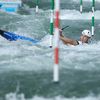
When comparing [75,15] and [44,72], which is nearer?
[44,72]

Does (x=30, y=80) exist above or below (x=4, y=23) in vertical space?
below

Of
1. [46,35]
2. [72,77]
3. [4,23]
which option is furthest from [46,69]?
[4,23]

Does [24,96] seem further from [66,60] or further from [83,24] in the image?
[83,24]

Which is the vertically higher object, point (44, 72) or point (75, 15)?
point (75, 15)

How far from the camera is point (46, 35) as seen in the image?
1342 cm

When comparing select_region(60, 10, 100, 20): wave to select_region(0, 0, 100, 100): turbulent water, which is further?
select_region(60, 10, 100, 20): wave

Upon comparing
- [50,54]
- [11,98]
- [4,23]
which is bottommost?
[11,98]

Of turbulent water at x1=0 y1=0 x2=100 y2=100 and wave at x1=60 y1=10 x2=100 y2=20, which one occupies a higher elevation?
wave at x1=60 y1=10 x2=100 y2=20

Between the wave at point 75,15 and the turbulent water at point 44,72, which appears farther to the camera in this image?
the wave at point 75,15

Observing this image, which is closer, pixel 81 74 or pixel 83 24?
pixel 81 74

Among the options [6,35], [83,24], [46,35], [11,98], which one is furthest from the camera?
[83,24]

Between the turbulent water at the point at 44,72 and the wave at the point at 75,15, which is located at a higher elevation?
the wave at the point at 75,15

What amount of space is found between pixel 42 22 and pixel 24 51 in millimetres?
6828

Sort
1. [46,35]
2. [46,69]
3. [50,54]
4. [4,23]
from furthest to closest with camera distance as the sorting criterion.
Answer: [4,23] < [46,35] < [50,54] < [46,69]
